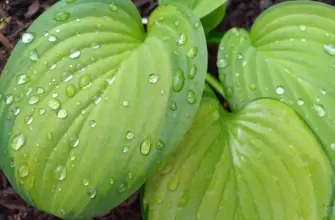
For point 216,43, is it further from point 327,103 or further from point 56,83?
point 56,83

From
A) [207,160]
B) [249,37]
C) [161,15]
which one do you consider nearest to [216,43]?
[249,37]

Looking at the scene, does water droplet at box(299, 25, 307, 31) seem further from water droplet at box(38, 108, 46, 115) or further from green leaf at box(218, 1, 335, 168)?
water droplet at box(38, 108, 46, 115)

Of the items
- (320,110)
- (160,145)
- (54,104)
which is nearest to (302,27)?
(320,110)

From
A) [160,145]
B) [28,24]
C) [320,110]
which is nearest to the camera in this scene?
[160,145]

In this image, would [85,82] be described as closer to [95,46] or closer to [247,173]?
[95,46]

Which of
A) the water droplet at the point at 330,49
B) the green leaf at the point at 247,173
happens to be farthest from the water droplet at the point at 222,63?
the water droplet at the point at 330,49

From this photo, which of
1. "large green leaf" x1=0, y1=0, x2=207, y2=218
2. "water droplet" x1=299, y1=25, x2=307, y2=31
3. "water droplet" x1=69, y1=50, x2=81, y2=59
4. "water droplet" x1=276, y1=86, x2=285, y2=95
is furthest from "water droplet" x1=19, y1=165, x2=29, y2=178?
"water droplet" x1=299, y1=25, x2=307, y2=31
